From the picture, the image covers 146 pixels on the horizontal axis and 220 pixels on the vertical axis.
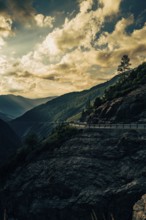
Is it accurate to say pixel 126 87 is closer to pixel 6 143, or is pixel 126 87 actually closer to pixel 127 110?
pixel 127 110

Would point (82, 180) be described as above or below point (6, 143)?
above

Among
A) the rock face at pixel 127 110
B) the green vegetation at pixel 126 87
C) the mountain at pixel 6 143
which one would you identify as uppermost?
the green vegetation at pixel 126 87

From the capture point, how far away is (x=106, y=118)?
64688 millimetres

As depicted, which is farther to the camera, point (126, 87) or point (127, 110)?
point (126, 87)

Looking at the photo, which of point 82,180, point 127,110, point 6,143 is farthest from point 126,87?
point 6,143

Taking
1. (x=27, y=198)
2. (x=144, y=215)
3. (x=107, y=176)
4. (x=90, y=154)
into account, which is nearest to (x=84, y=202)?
(x=107, y=176)

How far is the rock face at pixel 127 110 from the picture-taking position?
59.2 meters

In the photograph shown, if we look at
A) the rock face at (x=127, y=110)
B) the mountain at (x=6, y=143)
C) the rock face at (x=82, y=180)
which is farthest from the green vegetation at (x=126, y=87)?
the mountain at (x=6, y=143)

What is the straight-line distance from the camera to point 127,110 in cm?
6112

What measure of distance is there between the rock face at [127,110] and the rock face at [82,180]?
11840mm

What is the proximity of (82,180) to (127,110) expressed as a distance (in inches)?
→ 1009

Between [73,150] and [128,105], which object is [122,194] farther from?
[128,105]

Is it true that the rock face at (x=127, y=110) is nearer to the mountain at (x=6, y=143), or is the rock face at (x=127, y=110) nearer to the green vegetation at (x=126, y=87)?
the green vegetation at (x=126, y=87)

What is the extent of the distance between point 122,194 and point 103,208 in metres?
3.57
